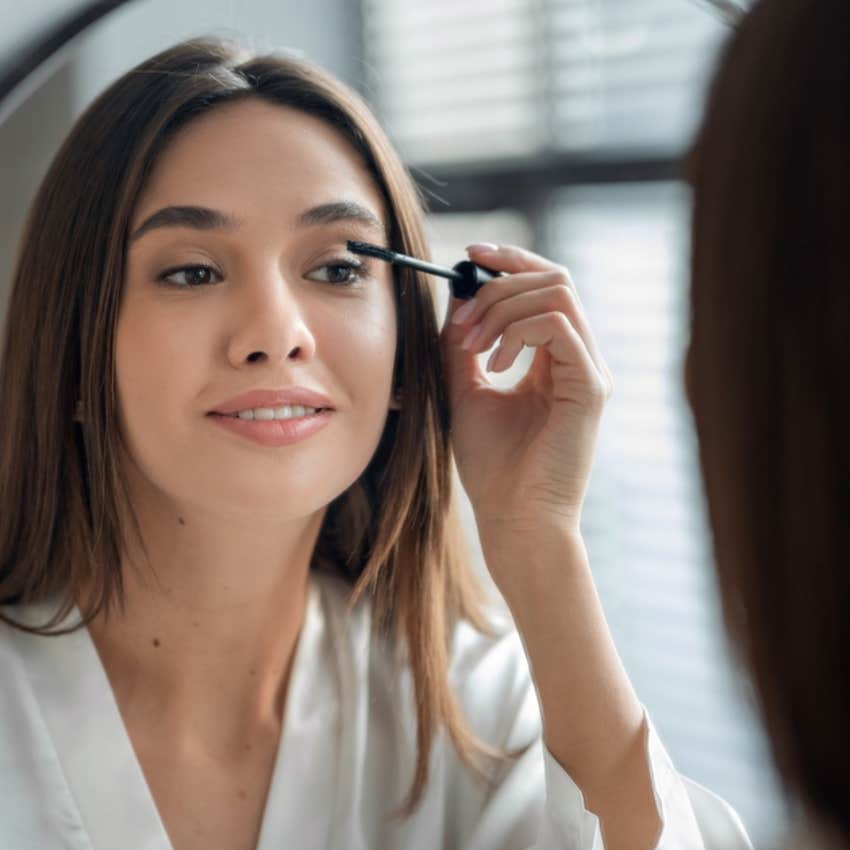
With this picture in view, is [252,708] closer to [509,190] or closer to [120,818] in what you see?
[120,818]

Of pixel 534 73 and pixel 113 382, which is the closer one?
pixel 113 382

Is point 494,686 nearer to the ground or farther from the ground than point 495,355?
nearer to the ground

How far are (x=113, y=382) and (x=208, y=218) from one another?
136 mm

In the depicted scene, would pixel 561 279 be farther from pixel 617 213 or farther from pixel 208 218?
pixel 617 213

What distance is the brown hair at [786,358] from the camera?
1.41 ft

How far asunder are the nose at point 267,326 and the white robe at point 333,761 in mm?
257

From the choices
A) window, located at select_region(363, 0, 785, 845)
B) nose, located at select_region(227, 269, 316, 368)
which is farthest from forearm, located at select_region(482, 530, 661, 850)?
window, located at select_region(363, 0, 785, 845)

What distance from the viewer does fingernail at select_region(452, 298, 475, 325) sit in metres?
0.83

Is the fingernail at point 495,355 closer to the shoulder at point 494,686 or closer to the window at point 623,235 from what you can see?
the shoulder at point 494,686

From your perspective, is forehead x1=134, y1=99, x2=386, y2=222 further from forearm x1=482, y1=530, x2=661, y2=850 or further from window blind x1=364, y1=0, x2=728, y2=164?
window blind x1=364, y1=0, x2=728, y2=164

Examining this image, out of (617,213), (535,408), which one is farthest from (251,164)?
(617,213)

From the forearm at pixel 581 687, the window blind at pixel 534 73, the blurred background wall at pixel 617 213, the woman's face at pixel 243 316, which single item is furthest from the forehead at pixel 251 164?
the blurred background wall at pixel 617 213

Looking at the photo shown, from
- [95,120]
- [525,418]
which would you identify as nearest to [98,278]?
[95,120]

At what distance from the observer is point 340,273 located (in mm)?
810
